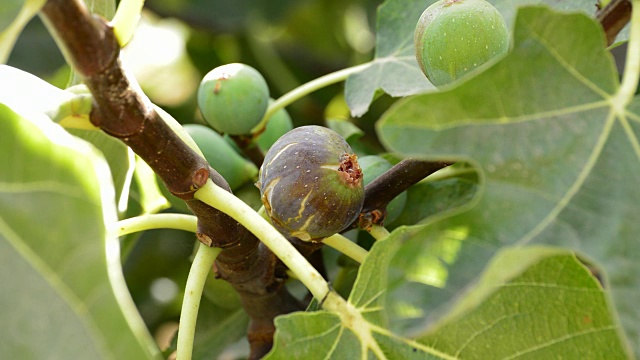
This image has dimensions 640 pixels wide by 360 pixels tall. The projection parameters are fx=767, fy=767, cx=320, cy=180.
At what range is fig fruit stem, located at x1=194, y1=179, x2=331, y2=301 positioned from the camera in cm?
73

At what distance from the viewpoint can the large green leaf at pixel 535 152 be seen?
1.90 ft

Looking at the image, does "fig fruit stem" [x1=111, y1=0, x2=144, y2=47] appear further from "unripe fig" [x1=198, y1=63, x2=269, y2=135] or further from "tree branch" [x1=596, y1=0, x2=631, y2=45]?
"tree branch" [x1=596, y1=0, x2=631, y2=45]

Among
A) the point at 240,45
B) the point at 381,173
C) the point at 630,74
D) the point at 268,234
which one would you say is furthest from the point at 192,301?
the point at 240,45

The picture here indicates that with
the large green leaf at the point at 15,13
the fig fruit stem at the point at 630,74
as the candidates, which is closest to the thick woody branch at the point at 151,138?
the large green leaf at the point at 15,13

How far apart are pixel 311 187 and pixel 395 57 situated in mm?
458

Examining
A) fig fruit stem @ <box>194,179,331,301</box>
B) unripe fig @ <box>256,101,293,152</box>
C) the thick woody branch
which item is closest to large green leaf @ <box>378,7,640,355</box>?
fig fruit stem @ <box>194,179,331,301</box>

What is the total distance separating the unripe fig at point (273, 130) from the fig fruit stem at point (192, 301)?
1.38ft

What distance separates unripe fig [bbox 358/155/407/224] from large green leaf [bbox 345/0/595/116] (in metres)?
0.14

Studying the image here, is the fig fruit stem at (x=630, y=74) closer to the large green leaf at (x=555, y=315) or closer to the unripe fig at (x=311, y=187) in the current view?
the large green leaf at (x=555, y=315)

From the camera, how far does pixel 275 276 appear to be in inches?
38.9

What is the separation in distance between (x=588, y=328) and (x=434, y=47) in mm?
345

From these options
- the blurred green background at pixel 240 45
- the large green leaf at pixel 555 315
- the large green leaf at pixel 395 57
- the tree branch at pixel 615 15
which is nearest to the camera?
the large green leaf at pixel 555 315

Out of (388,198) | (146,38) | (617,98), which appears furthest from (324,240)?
(146,38)

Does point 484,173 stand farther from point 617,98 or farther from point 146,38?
point 146,38
